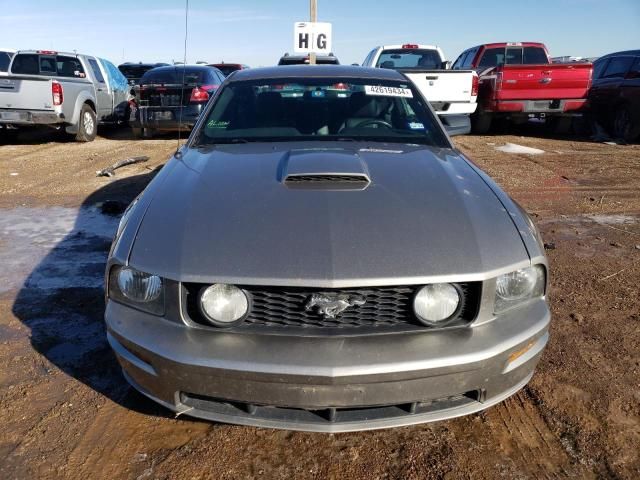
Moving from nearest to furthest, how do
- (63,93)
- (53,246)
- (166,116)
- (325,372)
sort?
(325,372) < (53,246) < (63,93) < (166,116)

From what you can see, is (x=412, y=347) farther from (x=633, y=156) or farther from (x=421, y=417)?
(x=633, y=156)

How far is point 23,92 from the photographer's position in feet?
31.9

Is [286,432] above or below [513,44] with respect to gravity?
below

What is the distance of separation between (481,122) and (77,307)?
969 cm

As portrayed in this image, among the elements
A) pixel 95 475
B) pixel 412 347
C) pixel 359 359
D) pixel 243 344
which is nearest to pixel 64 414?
pixel 95 475

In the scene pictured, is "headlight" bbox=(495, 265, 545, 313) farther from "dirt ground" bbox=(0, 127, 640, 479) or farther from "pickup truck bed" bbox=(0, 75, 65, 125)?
"pickup truck bed" bbox=(0, 75, 65, 125)

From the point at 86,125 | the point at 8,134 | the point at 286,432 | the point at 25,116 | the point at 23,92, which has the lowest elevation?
the point at 286,432

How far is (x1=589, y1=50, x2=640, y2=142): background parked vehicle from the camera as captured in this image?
1037cm

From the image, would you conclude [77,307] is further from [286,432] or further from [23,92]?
[23,92]

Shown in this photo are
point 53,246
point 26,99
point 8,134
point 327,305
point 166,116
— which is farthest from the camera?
point 8,134

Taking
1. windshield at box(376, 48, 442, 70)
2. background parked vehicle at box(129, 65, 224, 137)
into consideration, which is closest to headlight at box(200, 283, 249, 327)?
background parked vehicle at box(129, 65, 224, 137)

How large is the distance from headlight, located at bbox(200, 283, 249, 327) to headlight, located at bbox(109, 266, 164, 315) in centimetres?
20

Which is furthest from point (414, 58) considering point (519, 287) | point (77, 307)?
point (519, 287)

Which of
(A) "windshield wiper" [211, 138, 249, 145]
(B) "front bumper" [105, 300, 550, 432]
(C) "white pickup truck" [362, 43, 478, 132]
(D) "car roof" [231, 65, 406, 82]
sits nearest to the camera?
(B) "front bumper" [105, 300, 550, 432]
